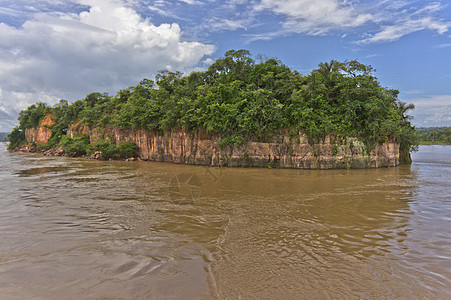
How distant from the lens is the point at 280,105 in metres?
19.8

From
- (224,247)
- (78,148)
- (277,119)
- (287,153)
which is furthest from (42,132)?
(224,247)

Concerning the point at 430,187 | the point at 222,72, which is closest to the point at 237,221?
the point at 430,187

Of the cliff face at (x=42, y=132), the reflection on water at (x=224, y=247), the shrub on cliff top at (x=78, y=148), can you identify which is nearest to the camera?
the reflection on water at (x=224, y=247)

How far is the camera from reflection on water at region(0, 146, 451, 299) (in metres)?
3.44

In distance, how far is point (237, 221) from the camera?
6.43m

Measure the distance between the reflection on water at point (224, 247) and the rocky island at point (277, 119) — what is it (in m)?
10.8

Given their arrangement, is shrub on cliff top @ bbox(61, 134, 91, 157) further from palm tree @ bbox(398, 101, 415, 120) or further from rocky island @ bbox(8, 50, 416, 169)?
palm tree @ bbox(398, 101, 415, 120)

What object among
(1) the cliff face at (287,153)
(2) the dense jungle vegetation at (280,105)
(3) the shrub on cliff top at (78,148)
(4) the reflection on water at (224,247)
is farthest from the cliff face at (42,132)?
(4) the reflection on water at (224,247)

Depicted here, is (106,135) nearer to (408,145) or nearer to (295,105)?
(295,105)

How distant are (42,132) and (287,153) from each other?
51283mm

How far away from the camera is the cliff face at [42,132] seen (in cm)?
4591

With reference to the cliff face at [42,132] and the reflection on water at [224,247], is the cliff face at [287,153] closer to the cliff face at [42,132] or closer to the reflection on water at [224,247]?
the reflection on water at [224,247]

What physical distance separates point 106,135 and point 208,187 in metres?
27.8

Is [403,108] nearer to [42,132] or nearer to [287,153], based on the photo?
[287,153]
